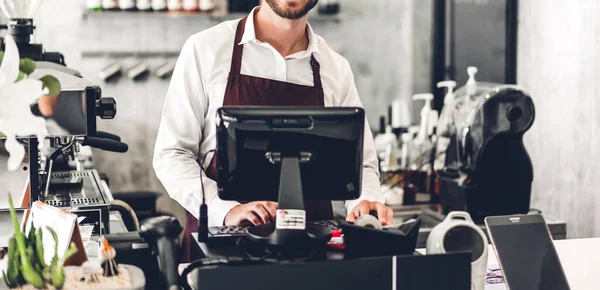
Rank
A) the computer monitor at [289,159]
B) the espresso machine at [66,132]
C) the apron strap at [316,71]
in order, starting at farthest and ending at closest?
1. the apron strap at [316,71]
2. the espresso machine at [66,132]
3. the computer monitor at [289,159]

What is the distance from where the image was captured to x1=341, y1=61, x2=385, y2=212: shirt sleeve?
2209 mm

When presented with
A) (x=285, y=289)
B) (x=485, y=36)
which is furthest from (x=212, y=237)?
(x=485, y=36)

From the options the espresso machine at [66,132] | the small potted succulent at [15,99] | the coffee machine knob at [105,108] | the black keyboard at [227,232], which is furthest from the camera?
the coffee machine knob at [105,108]

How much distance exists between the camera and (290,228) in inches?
57.3

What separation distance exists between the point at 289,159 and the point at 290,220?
0.13 m

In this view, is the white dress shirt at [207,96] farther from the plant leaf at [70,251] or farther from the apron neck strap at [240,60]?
the plant leaf at [70,251]

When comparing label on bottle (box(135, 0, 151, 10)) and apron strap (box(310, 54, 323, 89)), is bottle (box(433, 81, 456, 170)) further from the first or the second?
label on bottle (box(135, 0, 151, 10))

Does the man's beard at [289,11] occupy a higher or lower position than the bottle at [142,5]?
lower

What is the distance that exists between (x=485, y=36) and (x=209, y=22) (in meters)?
1.71

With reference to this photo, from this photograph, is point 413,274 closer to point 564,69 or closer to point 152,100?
point 564,69

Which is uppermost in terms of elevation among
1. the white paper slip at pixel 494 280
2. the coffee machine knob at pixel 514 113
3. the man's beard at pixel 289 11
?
the man's beard at pixel 289 11

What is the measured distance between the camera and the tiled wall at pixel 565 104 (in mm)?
3631

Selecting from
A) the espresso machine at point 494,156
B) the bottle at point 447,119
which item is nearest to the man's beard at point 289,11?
the espresso machine at point 494,156

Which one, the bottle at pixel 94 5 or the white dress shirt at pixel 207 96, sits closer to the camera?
the white dress shirt at pixel 207 96
